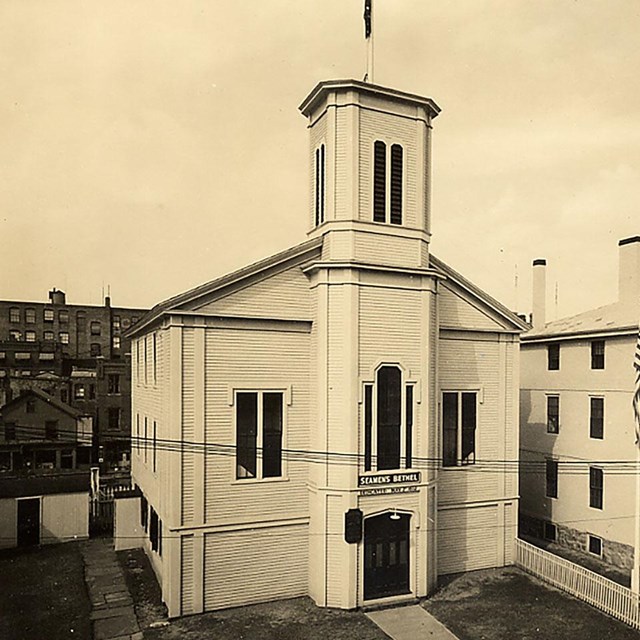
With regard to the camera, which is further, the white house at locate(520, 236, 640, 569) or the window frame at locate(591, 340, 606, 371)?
the window frame at locate(591, 340, 606, 371)

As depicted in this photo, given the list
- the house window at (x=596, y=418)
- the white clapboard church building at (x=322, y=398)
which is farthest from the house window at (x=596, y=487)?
the white clapboard church building at (x=322, y=398)

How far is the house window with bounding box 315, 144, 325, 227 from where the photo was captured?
20.2 metres

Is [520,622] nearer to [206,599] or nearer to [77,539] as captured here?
[206,599]

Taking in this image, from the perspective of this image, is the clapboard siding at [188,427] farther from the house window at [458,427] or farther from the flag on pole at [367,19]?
the flag on pole at [367,19]

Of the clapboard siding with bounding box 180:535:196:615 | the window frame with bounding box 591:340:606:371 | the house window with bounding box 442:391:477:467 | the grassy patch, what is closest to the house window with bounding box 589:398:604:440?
the window frame with bounding box 591:340:606:371

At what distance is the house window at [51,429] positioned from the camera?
41188mm

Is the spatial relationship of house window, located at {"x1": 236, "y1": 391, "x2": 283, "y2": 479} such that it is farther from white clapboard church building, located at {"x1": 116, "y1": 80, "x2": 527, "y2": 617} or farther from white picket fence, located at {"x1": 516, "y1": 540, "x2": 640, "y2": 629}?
white picket fence, located at {"x1": 516, "y1": 540, "x2": 640, "y2": 629}

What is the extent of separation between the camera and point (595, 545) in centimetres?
2405

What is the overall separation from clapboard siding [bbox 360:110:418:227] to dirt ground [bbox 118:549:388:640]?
12064 millimetres

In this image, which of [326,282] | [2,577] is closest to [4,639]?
[2,577]

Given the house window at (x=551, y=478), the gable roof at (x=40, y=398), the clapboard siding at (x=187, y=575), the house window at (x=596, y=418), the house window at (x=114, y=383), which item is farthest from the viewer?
the house window at (x=114, y=383)

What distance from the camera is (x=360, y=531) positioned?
18.6m

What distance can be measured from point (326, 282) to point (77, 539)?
15509mm

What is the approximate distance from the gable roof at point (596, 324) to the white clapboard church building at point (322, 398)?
7968mm
